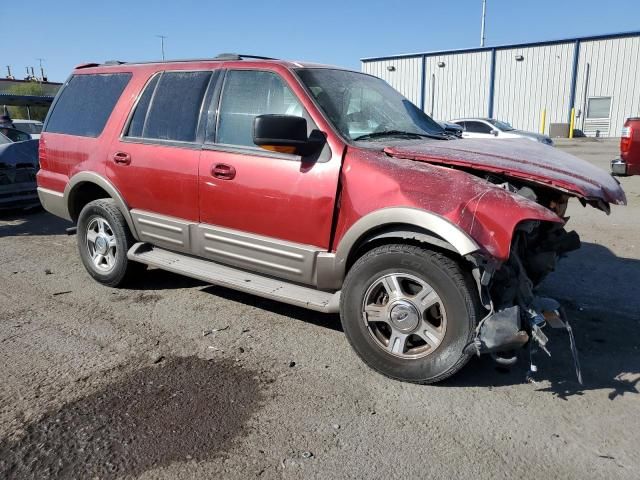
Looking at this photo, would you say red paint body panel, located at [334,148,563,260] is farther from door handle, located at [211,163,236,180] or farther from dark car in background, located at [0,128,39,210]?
dark car in background, located at [0,128,39,210]

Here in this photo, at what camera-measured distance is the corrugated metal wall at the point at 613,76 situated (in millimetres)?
28234

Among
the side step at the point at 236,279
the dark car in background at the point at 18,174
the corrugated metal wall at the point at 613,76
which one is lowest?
the side step at the point at 236,279

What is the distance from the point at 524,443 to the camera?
8.93 ft

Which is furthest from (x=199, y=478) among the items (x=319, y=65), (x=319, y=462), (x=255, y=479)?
(x=319, y=65)

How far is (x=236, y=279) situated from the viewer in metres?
4.05

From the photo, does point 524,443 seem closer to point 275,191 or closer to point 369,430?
point 369,430

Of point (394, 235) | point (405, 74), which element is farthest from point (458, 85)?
point (394, 235)

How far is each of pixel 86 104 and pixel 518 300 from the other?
170 inches

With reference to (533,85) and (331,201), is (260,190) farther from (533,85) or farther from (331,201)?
(533,85)

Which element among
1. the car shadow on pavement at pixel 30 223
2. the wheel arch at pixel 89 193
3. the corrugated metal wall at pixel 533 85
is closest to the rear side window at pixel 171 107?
the wheel arch at pixel 89 193

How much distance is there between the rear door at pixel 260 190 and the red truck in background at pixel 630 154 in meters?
5.02

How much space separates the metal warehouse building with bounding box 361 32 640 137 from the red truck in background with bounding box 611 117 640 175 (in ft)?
82.5

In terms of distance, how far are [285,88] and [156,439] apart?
2.49m

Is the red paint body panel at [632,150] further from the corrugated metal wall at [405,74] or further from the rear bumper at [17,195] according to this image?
the corrugated metal wall at [405,74]
